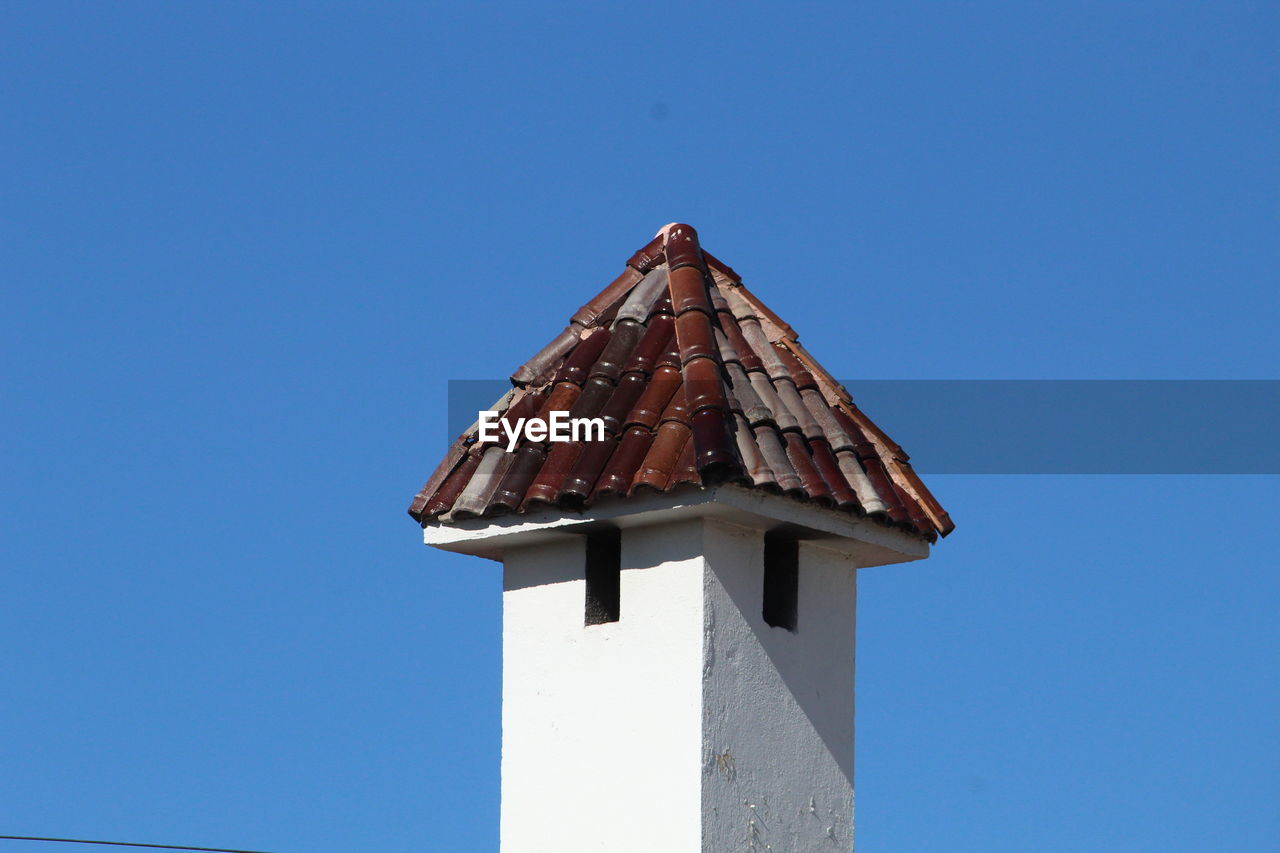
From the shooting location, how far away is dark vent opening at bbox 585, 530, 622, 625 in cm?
951

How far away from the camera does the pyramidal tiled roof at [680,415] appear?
9.12 metres

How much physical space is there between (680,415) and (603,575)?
3.10ft

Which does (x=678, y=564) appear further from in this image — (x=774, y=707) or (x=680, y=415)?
(x=774, y=707)

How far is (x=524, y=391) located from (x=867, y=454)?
72.8 inches

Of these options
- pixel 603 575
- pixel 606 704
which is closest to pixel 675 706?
pixel 606 704

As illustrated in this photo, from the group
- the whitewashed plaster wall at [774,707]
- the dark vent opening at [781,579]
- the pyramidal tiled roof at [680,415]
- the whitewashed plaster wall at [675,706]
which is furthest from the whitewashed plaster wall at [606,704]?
the dark vent opening at [781,579]

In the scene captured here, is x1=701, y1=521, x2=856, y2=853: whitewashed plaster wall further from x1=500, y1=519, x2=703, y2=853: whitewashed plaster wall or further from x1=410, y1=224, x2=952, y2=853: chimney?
x1=500, y1=519, x2=703, y2=853: whitewashed plaster wall

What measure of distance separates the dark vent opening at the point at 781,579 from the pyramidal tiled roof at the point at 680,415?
44 centimetres

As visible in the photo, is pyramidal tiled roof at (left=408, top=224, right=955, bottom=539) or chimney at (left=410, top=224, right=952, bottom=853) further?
pyramidal tiled roof at (left=408, top=224, right=955, bottom=539)

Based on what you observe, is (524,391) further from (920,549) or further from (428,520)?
(920,549)

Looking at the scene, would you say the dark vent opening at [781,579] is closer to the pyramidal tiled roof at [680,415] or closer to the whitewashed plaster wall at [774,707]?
the whitewashed plaster wall at [774,707]

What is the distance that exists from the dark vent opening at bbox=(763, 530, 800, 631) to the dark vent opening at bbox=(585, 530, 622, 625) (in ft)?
2.53

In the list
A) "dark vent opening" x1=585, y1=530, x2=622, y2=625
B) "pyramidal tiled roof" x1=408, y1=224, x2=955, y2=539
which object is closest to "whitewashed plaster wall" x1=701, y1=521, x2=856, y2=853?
"pyramidal tiled roof" x1=408, y1=224, x2=955, y2=539

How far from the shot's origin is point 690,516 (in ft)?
29.8
